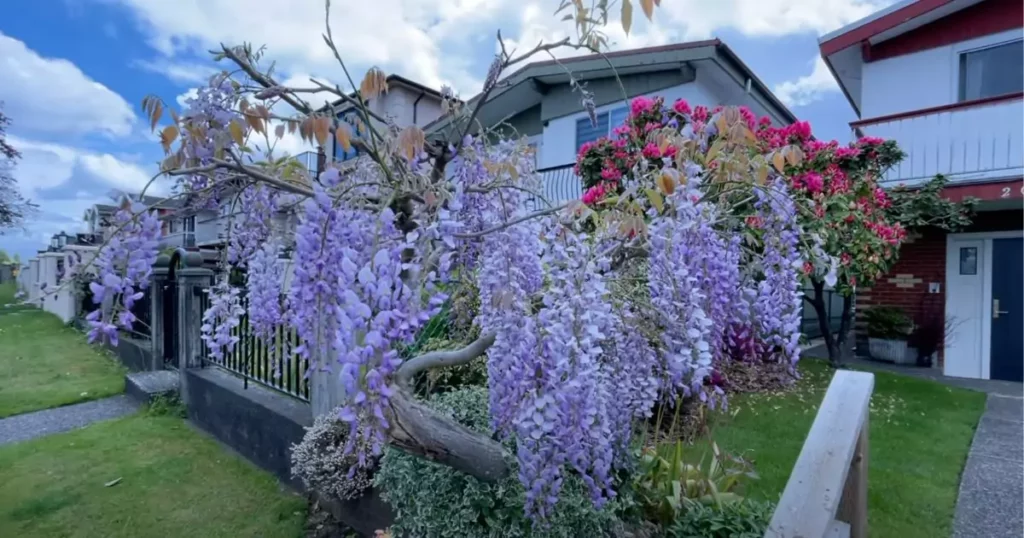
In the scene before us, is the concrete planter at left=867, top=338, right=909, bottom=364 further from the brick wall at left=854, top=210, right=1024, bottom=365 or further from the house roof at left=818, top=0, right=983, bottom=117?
the house roof at left=818, top=0, right=983, bottom=117

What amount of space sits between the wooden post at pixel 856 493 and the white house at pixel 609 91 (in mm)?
5396

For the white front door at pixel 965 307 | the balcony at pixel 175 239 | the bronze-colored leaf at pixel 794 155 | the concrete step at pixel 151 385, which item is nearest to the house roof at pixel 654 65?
the balcony at pixel 175 239

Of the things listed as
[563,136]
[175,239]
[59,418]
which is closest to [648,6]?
[175,239]

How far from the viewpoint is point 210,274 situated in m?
5.08

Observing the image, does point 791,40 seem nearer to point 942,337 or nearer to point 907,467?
point 942,337

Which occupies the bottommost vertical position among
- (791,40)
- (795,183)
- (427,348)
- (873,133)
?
(427,348)

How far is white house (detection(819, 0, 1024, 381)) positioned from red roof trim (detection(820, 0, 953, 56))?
0.01 meters

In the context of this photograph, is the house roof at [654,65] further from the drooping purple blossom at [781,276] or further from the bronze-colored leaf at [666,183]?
the bronze-colored leaf at [666,183]

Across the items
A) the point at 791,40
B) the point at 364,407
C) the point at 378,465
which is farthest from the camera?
the point at 791,40

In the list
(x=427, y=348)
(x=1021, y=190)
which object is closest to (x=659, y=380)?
(x=427, y=348)

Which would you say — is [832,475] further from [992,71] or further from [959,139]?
[992,71]

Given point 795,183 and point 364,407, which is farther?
point 795,183

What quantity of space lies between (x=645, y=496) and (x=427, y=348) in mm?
1736

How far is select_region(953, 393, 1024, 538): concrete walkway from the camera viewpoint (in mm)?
2936
